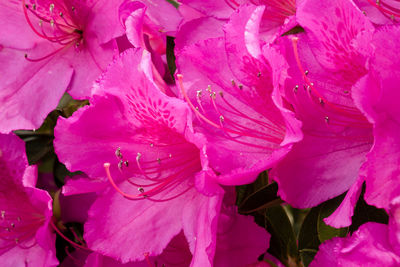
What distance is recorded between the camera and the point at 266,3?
102 centimetres

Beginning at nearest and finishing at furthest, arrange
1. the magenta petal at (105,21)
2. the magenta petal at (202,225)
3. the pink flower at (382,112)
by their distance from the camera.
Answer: the pink flower at (382,112) → the magenta petal at (202,225) → the magenta petal at (105,21)

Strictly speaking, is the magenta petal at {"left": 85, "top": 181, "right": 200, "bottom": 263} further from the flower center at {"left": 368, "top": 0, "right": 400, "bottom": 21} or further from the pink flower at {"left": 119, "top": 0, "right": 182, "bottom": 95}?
the flower center at {"left": 368, "top": 0, "right": 400, "bottom": 21}

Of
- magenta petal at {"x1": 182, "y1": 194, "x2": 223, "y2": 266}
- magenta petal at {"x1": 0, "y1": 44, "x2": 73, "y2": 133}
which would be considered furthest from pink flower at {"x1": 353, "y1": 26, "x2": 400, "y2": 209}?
magenta petal at {"x1": 0, "y1": 44, "x2": 73, "y2": 133}

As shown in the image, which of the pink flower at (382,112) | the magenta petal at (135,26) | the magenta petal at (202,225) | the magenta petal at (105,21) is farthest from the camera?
the magenta petal at (105,21)

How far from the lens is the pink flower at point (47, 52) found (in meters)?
1.10

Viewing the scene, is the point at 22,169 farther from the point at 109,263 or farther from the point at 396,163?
the point at 396,163

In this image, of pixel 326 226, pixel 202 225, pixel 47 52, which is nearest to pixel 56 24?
pixel 47 52

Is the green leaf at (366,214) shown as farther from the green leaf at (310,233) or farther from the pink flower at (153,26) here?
the pink flower at (153,26)

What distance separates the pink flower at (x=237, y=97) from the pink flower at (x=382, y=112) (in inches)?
4.1

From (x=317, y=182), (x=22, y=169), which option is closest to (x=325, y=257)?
(x=317, y=182)

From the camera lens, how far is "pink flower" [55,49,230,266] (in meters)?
0.90

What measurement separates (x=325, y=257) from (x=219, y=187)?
175 millimetres

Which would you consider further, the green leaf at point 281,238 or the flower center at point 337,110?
the green leaf at point 281,238

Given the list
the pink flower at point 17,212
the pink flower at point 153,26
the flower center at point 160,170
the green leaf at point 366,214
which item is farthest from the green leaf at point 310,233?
the pink flower at point 17,212
